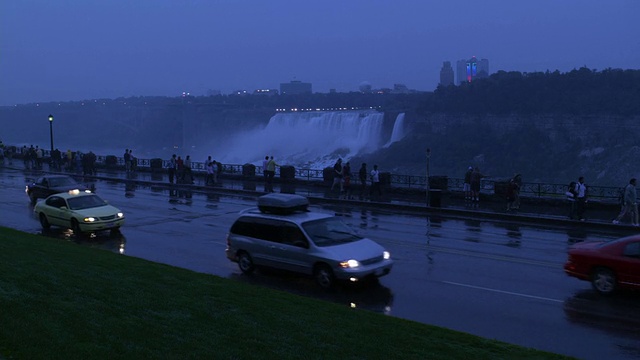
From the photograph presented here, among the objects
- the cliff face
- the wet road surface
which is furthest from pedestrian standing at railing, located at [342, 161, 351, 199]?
the cliff face

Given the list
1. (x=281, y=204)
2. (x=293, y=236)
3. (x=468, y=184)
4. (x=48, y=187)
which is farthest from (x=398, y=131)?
(x=293, y=236)

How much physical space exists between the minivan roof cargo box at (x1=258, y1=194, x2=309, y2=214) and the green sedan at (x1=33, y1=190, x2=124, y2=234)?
7863 mm

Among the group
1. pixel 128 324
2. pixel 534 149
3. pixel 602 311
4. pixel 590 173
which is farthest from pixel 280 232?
pixel 534 149

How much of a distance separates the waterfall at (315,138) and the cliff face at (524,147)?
871cm

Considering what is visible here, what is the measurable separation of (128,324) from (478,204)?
20216mm

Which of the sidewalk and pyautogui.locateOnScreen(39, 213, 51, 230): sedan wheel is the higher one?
pyautogui.locateOnScreen(39, 213, 51, 230): sedan wheel

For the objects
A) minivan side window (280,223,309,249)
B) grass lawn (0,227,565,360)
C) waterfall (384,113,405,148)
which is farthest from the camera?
waterfall (384,113,405,148)

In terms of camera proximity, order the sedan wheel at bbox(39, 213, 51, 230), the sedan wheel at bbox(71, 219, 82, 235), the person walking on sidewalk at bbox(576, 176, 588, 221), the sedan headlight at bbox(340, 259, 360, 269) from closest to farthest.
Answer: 1. the sedan headlight at bbox(340, 259, 360, 269)
2. the sedan wheel at bbox(71, 219, 82, 235)
3. the sedan wheel at bbox(39, 213, 51, 230)
4. the person walking on sidewalk at bbox(576, 176, 588, 221)

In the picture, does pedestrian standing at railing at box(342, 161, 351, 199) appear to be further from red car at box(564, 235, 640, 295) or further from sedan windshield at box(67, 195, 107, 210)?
red car at box(564, 235, 640, 295)

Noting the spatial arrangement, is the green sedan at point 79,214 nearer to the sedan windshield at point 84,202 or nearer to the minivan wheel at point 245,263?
the sedan windshield at point 84,202

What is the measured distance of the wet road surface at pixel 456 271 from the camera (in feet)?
34.8

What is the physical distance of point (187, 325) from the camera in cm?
912

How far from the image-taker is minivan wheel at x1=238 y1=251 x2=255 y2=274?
584 inches

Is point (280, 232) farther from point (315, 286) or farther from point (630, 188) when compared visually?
point (630, 188)
